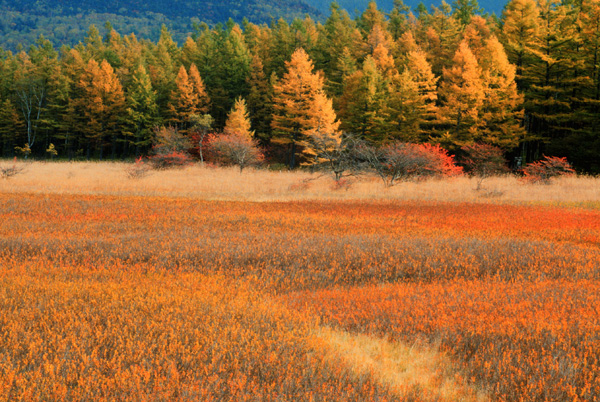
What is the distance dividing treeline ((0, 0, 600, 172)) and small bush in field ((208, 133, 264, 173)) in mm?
4672

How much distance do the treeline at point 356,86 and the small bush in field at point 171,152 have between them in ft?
8.65

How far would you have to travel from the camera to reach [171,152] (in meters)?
41.8

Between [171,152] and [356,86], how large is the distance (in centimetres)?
1904

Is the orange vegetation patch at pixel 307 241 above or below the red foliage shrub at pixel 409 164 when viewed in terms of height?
below

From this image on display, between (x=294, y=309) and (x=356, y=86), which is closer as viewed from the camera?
(x=294, y=309)

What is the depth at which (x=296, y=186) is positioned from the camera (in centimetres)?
2688

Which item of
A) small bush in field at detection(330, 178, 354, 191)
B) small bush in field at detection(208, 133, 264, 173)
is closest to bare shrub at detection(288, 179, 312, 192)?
small bush in field at detection(330, 178, 354, 191)

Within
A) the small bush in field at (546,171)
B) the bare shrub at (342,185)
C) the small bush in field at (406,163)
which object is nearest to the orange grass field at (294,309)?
the bare shrub at (342,185)

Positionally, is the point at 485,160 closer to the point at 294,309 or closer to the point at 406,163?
the point at 406,163

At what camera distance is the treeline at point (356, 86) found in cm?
3578

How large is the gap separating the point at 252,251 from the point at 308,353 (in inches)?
220

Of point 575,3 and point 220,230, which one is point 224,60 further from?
point 220,230

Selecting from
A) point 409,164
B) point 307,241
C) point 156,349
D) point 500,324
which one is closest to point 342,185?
point 409,164

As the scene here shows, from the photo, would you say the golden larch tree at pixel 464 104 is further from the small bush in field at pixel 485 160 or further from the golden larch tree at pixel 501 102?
the small bush in field at pixel 485 160
